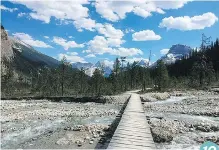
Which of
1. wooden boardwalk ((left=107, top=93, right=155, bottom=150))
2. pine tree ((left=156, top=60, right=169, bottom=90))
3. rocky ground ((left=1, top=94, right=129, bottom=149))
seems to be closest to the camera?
wooden boardwalk ((left=107, top=93, right=155, bottom=150))

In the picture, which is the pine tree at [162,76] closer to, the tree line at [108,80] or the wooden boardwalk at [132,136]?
the tree line at [108,80]

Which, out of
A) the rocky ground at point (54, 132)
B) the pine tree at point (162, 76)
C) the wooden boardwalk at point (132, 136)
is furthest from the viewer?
the pine tree at point (162, 76)

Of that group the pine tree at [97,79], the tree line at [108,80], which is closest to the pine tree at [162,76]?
the tree line at [108,80]

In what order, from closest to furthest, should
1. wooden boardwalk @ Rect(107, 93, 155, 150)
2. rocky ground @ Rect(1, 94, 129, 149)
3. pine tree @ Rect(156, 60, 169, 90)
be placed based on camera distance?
wooden boardwalk @ Rect(107, 93, 155, 150) < rocky ground @ Rect(1, 94, 129, 149) < pine tree @ Rect(156, 60, 169, 90)

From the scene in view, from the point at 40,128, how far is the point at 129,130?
11165mm

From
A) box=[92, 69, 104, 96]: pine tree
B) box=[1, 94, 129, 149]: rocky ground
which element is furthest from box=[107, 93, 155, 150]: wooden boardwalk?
box=[92, 69, 104, 96]: pine tree

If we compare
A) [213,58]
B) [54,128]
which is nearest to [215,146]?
[54,128]

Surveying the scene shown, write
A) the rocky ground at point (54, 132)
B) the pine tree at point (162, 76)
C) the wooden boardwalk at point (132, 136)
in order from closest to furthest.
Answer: the wooden boardwalk at point (132, 136)
the rocky ground at point (54, 132)
the pine tree at point (162, 76)

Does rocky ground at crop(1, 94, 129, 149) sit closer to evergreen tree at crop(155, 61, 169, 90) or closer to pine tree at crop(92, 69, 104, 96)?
pine tree at crop(92, 69, 104, 96)

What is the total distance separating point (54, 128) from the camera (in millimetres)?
29312

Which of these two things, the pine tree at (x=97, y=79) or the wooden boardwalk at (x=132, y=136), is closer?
the wooden boardwalk at (x=132, y=136)

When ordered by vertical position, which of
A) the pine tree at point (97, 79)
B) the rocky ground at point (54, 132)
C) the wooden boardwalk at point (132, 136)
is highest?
the pine tree at point (97, 79)

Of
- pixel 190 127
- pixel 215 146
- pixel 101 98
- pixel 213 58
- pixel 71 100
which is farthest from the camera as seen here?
pixel 213 58

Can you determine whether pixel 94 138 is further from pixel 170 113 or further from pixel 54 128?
pixel 170 113
